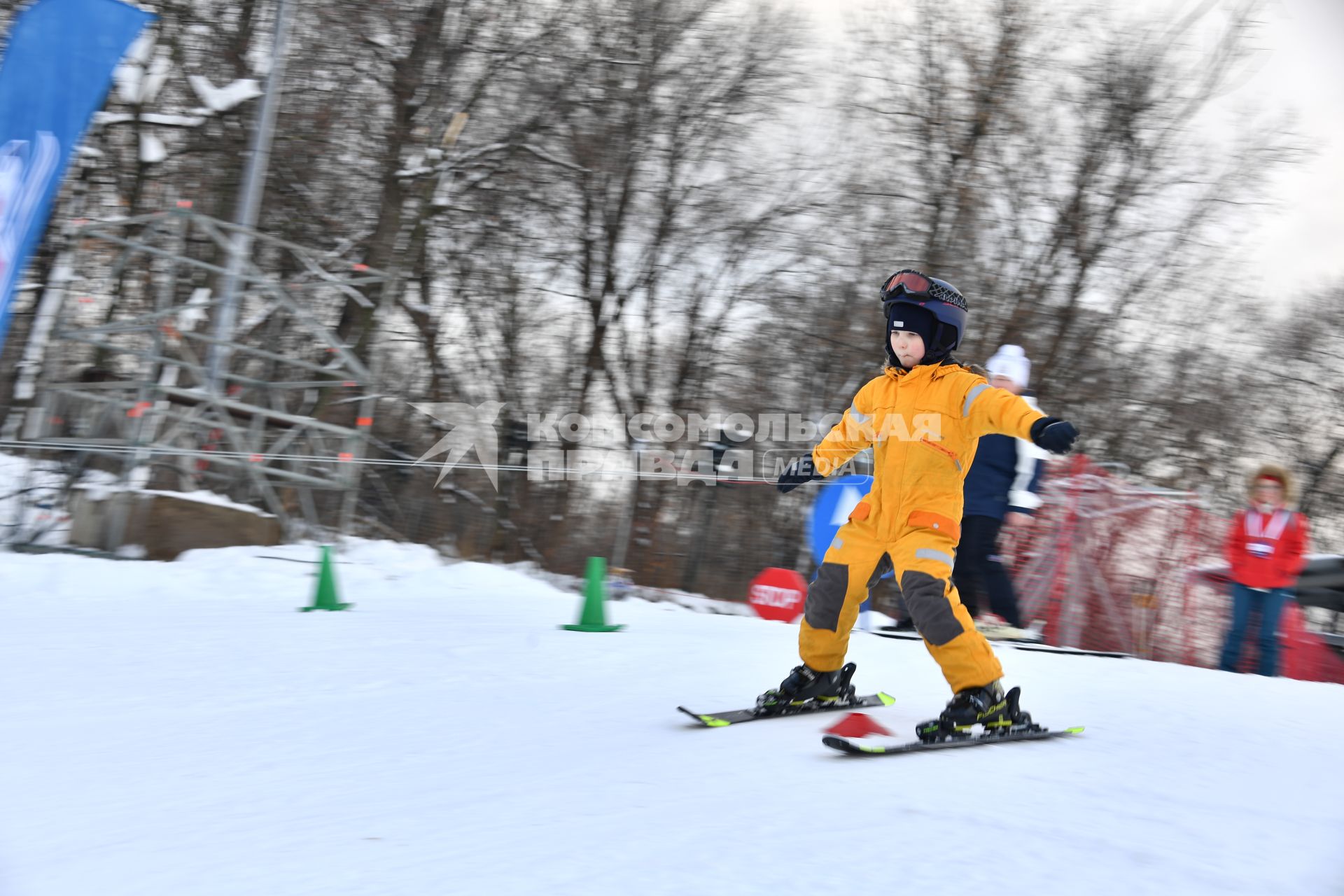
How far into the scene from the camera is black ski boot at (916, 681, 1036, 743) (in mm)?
3361

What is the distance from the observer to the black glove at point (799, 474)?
4.06 meters

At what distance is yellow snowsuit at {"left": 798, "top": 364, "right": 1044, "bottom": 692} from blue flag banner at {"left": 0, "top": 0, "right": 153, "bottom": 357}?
4871mm

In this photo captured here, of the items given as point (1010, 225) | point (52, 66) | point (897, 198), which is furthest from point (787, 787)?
point (1010, 225)

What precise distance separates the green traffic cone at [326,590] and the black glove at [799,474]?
3.56 m

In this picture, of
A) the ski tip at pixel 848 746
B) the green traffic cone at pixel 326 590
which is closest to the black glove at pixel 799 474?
the ski tip at pixel 848 746

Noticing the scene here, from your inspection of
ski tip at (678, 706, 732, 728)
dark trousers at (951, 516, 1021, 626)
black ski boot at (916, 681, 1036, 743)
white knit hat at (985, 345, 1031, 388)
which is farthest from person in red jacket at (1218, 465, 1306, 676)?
ski tip at (678, 706, 732, 728)

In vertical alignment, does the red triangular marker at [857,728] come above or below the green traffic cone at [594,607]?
below

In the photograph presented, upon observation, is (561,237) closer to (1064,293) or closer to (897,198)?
(897,198)

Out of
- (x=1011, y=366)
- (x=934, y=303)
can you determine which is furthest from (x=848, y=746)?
(x=1011, y=366)

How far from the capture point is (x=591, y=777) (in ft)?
9.36

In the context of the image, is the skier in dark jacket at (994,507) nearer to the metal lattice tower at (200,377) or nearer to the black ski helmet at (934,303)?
the black ski helmet at (934,303)

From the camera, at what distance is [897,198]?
15.2 m

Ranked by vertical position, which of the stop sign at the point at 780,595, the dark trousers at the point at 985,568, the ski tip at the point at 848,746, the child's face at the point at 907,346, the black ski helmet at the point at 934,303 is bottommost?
the ski tip at the point at 848,746

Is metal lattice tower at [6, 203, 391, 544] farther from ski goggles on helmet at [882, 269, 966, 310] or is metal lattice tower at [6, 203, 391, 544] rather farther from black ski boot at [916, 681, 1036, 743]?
black ski boot at [916, 681, 1036, 743]
